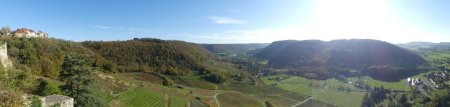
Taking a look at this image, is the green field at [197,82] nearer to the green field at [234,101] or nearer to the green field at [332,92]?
the green field at [234,101]

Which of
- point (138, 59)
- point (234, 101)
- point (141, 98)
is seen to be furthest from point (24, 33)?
point (234, 101)

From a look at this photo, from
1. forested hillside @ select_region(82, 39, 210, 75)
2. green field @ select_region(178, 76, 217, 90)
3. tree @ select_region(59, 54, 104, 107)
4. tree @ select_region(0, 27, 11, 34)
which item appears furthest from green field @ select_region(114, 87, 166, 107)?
forested hillside @ select_region(82, 39, 210, 75)

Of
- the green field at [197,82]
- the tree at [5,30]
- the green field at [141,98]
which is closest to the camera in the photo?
the green field at [141,98]

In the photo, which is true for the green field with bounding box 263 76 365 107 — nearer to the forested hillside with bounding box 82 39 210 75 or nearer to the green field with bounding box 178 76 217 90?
the green field with bounding box 178 76 217 90

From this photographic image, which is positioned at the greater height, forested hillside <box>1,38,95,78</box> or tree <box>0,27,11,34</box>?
tree <box>0,27,11,34</box>

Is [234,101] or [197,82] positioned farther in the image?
[197,82]

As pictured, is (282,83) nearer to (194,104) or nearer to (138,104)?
(194,104)

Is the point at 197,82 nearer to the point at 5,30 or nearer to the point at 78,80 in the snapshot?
the point at 5,30

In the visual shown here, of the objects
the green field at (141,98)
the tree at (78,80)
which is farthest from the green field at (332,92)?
the tree at (78,80)
